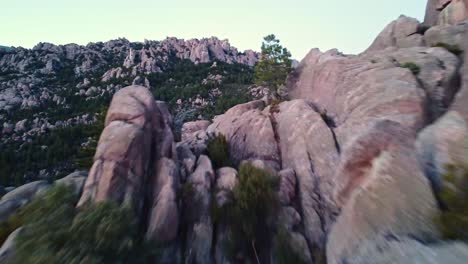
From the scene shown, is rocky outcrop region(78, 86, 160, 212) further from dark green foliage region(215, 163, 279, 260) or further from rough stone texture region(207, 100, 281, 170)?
rough stone texture region(207, 100, 281, 170)

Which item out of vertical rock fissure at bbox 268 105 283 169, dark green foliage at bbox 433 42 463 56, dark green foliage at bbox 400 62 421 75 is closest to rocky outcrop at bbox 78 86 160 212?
vertical rock fissure at bbox 268 105 283 169

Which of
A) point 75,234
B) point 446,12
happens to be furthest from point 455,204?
point 446,12

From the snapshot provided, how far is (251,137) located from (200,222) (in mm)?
13085

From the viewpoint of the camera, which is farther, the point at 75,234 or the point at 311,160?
the point at 311,160

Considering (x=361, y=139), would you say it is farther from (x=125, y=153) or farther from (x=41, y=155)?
(x=41, y=155)

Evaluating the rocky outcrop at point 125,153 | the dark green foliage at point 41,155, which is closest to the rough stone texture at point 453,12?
the rocky outcrop at point 125,153

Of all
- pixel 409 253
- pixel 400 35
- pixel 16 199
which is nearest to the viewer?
pixel 409 253

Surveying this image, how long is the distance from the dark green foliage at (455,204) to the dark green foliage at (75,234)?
12.0 metres

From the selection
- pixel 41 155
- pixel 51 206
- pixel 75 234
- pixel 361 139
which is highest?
pixel 361 139

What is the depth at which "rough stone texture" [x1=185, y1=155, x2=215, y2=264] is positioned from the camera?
1903cm

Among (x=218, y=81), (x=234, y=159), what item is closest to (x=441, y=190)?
(x=234, y=159)

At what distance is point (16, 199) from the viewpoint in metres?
21.3

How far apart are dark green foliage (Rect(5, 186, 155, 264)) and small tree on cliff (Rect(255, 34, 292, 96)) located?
36.9m

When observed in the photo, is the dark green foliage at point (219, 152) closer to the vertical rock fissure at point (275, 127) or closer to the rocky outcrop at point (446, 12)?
the vertical rock fissure at point (275, 127)
